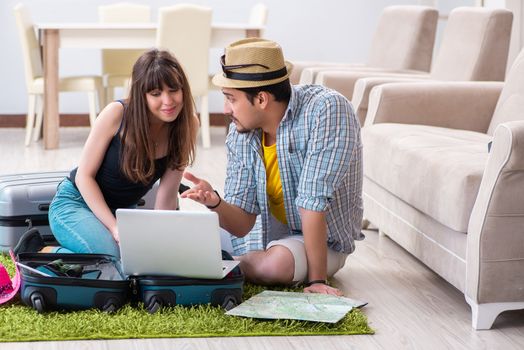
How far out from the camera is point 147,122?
2863 mm

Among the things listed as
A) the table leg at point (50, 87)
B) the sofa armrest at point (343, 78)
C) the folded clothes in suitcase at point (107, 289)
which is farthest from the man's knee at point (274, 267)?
the table leg at point (50, 87)

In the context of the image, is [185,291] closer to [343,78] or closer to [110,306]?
[110,306]

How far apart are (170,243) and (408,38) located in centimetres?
337

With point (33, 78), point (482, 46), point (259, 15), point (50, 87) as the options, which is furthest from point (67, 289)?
point (259, 15)

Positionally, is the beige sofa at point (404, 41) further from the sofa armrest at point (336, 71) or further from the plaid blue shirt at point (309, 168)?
the plaid blue shirt at point (309, 168)

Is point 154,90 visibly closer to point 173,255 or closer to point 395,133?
point 173,255

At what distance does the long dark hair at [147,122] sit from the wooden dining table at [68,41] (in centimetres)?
324

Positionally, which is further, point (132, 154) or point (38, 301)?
point (132, 154)

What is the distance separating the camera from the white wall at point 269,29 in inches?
281

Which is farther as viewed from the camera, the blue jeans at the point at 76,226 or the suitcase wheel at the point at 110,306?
the blue jeans at the point at 76,226

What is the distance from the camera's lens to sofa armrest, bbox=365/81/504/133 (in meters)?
3.85

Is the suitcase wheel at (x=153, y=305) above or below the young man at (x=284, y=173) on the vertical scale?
below

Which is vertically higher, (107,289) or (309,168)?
(309,168)

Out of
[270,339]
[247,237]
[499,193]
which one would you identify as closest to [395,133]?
[247,237]
